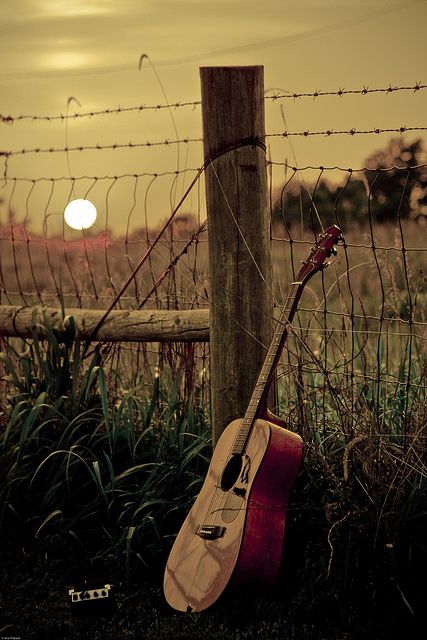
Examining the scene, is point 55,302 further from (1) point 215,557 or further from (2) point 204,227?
(1) point 215,557

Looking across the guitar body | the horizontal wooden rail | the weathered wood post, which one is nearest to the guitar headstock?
the weathered wood post

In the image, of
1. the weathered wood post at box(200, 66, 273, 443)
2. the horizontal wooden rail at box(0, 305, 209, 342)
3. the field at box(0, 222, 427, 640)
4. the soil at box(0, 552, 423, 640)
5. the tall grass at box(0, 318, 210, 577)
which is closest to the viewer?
the soil at box(0, 552, 423, 640)

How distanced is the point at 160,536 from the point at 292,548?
576 millimetres

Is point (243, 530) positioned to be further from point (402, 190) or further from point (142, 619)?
point (402, 190)

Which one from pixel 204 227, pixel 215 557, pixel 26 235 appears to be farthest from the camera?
pixel 26 235

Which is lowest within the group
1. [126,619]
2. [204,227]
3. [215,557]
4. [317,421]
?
[126,619]

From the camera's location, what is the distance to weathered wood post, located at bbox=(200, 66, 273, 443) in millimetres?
3811

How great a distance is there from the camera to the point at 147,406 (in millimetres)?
4441

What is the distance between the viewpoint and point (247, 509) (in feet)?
11.2

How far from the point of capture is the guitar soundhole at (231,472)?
11.8 feet

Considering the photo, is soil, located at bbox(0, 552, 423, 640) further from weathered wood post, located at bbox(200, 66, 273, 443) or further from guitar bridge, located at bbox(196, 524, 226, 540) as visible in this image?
weathered wood post, located at bbox(200, 66, 273, 443)

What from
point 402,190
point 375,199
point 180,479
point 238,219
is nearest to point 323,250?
point 238,219

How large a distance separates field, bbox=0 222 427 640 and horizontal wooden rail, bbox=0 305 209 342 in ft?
0.31

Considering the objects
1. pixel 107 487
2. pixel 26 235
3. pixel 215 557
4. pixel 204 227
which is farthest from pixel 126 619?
pixel 26 235
